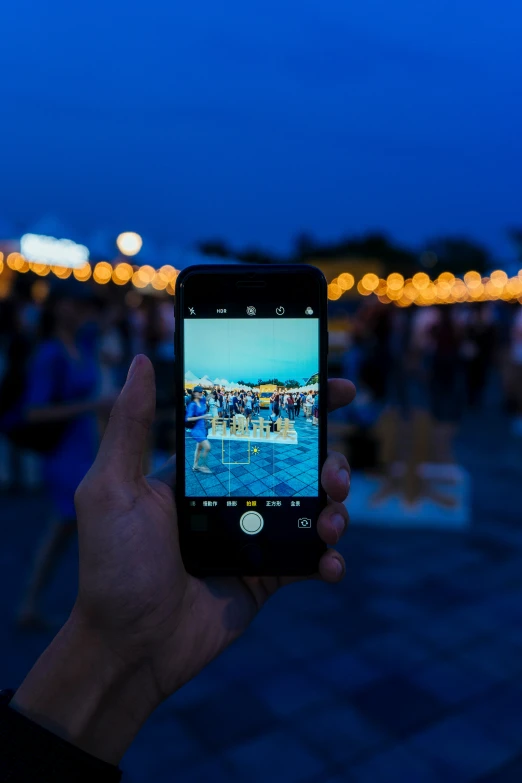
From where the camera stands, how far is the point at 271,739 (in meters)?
3.09

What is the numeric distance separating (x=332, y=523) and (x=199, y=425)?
1.39 ft

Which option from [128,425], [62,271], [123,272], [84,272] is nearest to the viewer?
[128,425]

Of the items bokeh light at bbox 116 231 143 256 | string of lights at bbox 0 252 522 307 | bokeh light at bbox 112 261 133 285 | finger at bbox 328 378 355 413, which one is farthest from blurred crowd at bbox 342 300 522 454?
finger at bbox 328 378 355 413

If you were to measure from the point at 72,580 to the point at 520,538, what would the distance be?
354 centimetres

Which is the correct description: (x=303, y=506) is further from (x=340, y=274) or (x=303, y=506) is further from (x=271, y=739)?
(x=340, y=274)

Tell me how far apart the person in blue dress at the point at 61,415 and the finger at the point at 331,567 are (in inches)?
98.7

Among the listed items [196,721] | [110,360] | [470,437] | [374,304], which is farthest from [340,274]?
[196,721]

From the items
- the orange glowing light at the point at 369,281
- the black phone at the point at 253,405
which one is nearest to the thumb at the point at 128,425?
the black phone at the point at 253,405

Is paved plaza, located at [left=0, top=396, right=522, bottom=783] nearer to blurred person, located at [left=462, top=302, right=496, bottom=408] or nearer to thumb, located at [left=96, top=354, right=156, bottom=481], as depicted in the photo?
thumb, located at [left=96, top=354, right=156, bottom=481]

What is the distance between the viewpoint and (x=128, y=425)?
5.04 feet

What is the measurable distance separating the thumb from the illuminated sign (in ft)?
41.3

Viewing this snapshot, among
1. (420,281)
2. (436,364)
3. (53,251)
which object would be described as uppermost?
(420,281)

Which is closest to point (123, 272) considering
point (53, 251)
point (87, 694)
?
point (53, 251)

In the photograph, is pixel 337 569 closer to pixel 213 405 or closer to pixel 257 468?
pixel 257 468
